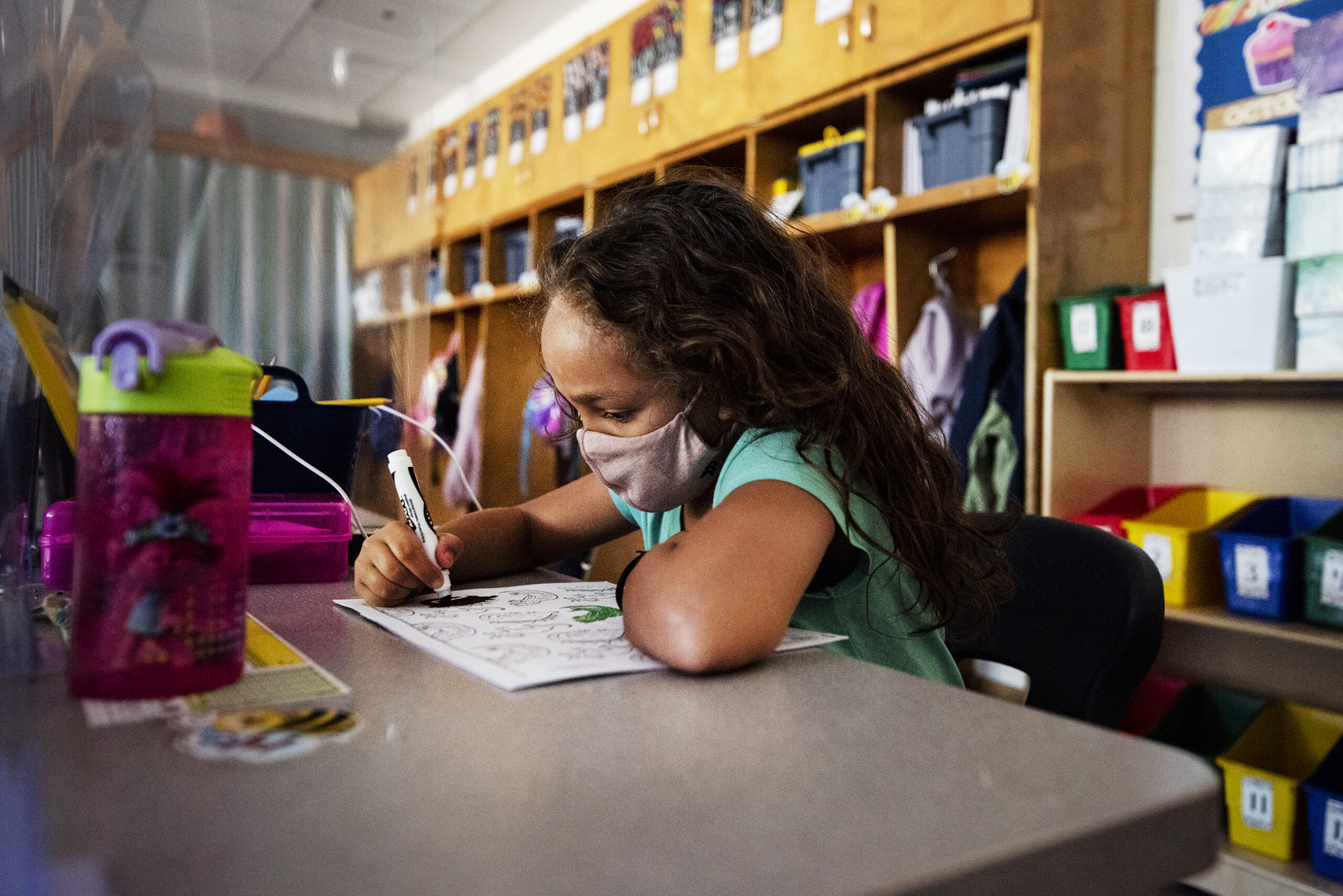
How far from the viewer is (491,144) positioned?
4078 millimetres

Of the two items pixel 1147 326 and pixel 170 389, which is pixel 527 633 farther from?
pixel 1147 326

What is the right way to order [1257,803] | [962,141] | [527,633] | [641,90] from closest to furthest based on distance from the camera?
[527,633] → [1257,803] → [962,141] → [641,90]

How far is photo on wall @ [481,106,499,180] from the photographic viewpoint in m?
4.03

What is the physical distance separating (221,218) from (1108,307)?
1705 millimetres

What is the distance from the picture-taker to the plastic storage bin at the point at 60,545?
829 mm

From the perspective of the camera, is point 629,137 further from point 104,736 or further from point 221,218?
point 104,736

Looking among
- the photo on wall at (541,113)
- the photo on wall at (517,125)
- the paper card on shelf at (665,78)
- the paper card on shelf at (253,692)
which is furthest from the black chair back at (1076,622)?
the photo on wall at (517,125)

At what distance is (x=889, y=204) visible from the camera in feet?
7.55

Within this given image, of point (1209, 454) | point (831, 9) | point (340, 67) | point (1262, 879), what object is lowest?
point (1262, 879)

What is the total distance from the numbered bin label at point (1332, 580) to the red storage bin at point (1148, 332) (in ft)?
1.51

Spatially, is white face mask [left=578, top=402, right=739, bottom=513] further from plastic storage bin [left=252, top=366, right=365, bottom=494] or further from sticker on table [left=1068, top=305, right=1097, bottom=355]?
sticker on table [left=1068, top=305, right=1097, bottom=355]

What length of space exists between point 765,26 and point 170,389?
8.21 ft

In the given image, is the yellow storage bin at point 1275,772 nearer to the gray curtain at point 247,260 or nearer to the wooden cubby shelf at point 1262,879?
the wooden cubby shelf at point 1262,879

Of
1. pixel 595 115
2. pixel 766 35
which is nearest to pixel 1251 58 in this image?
pixel 766 35
